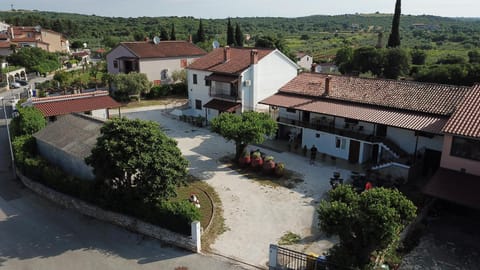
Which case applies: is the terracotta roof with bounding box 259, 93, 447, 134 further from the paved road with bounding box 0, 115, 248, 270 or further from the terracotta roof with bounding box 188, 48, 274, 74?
the paved road with bounding box 0, 115, 248, 270

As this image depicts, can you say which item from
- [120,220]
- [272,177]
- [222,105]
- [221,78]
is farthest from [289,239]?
[221,78]

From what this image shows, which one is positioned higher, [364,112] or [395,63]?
[395,63]

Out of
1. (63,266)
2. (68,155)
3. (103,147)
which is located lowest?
(63,266)

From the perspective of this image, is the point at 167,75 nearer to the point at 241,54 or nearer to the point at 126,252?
the point at 241,54

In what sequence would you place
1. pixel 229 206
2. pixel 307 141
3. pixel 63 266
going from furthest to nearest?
pixel 307 141
pixel 229 206
pixel 63 266

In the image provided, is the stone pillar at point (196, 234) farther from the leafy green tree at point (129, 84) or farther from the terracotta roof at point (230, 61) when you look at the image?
the leafy green tree at point (129, 84)

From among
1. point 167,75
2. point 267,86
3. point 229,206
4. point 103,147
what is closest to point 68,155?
point 103,147

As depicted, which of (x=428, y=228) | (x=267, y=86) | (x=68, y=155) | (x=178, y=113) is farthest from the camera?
(x=178, y=113)

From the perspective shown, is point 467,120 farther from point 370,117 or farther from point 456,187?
point 370,117
